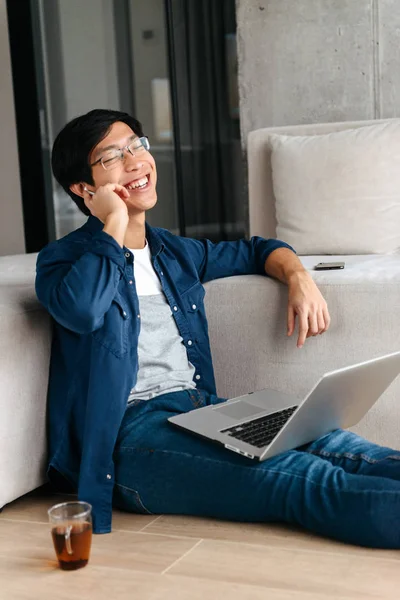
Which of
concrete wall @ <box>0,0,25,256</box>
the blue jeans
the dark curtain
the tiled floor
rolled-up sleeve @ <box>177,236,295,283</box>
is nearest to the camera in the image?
the tiled floor

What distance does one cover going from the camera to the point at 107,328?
1.92 m

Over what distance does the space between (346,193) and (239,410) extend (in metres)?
1.14

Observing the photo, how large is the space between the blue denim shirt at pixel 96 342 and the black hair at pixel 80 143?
130 millimetres

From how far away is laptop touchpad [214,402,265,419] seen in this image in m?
1.96

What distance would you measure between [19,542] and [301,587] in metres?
0.68

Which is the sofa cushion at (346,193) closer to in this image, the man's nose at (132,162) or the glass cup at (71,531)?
the man's nose at (132,162)

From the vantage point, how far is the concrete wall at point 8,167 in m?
5.03

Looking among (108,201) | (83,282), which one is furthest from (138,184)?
(83,282)

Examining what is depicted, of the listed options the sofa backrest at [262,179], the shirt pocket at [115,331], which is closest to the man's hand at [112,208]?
the shirt pocket at [115,331]

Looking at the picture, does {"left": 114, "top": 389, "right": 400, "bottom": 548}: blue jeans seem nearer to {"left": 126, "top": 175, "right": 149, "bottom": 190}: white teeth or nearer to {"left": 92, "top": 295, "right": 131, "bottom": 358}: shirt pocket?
{"left": 92, "top": 295, "right": 131, "bottom": 358}: shirt pocket

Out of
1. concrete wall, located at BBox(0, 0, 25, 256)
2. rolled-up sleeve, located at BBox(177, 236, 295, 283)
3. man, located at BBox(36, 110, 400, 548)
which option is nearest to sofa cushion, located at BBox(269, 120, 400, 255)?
rolled-up sleeve, located at BBox(177, 236, 295, 283)

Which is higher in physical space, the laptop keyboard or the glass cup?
the laptop keyboard

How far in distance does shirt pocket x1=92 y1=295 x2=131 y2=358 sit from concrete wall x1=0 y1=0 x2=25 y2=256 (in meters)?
3.42

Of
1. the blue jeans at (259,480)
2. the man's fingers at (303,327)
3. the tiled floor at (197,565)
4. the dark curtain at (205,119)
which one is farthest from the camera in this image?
the dark curtain at (205,119)
